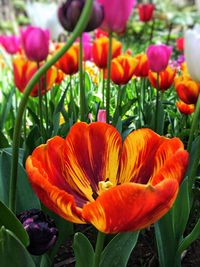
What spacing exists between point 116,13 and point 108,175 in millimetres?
287

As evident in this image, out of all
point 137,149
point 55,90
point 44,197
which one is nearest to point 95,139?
point 137,149

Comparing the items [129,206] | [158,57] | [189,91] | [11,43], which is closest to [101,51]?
[158,57]

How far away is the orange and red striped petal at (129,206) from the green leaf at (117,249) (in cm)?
15

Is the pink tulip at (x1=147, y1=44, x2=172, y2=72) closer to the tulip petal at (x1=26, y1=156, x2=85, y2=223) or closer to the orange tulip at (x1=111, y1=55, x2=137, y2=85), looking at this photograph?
the orange tulip at (x1=111, y1=55, x2=137, y2=85)

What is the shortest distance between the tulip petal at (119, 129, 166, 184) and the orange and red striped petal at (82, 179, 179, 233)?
164 millimetres

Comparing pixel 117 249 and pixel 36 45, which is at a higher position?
pixel 36 45

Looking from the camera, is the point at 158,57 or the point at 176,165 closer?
the point at 176,165

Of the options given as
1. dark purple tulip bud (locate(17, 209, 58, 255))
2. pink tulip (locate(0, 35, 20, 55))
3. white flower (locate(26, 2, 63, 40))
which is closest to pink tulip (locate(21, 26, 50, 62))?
dark purple tulip bud (locate(17, 209, 58, 255))

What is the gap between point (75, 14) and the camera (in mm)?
904

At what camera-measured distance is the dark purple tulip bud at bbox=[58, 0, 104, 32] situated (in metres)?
0.86

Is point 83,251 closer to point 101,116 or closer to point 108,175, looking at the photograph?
point 108,175

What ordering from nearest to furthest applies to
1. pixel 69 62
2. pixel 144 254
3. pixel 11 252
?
pixel 11 252
pixel 144 254
pixel 69 62

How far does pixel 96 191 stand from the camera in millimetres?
825

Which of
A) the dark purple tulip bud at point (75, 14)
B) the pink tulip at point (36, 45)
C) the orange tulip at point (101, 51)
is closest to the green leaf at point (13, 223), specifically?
the dark purple tulip bud at point (75, 14)
